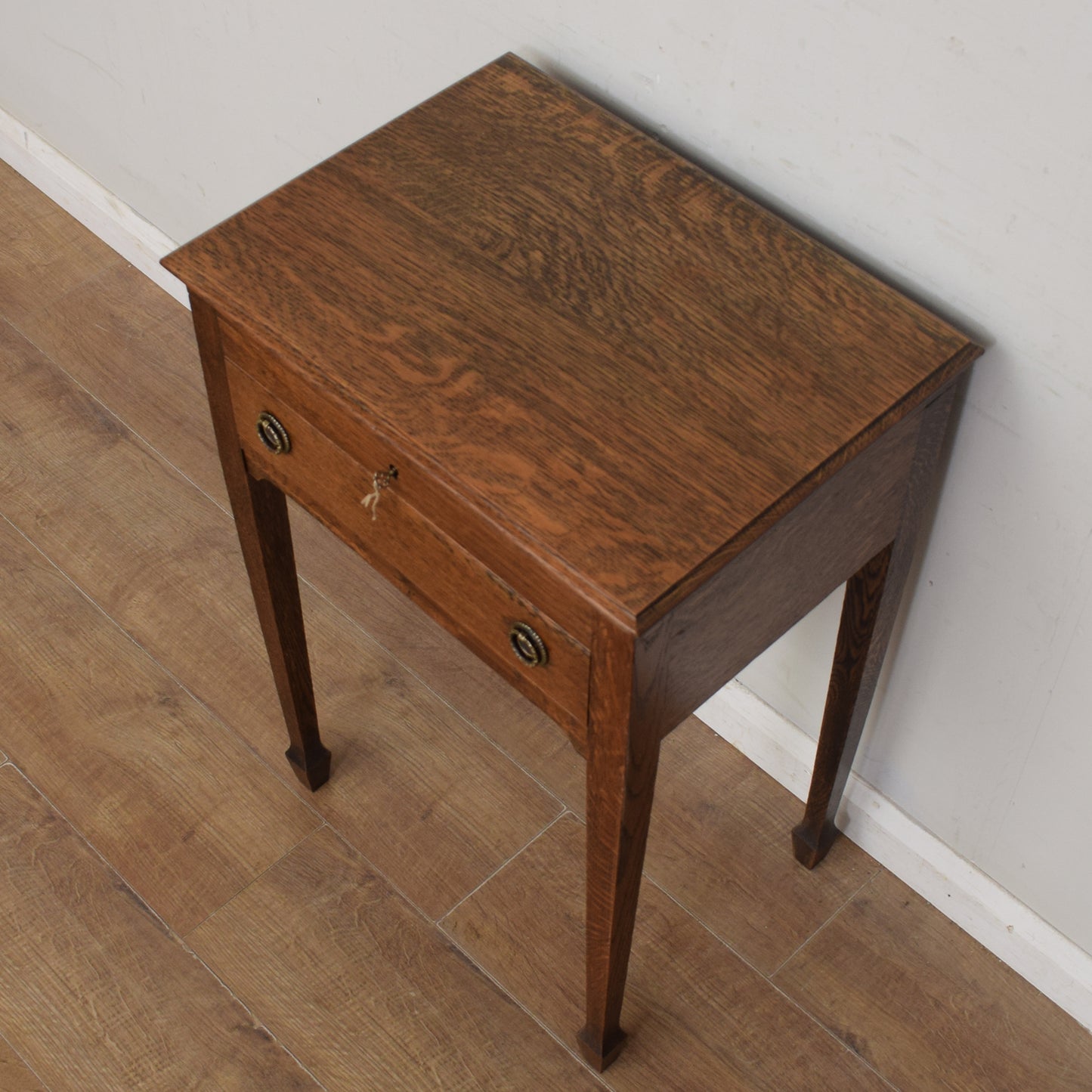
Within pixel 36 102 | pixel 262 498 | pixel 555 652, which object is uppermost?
pixel 555 652

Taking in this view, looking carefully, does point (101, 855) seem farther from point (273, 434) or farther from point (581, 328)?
point (581, 328)

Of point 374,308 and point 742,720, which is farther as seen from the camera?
point 742,720

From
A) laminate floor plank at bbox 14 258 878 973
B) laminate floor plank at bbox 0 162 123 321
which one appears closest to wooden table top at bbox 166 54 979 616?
laminate floor plank at bbox 14 258 878 973

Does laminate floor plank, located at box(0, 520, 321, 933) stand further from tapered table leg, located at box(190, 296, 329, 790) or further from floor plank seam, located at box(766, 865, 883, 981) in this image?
floor plank seam, located at box(766, 865, 883, 981)

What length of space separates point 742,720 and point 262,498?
652 millimetres

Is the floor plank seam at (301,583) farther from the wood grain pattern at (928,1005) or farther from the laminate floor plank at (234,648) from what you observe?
the wood grain pattern at (928,1005)

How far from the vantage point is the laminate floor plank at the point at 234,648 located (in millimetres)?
1629

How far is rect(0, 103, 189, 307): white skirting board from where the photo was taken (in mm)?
2199

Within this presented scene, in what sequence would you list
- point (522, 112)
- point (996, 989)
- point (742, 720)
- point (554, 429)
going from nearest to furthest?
point (554, 429), point (522, 112), point (996, 989), point (742, 720)

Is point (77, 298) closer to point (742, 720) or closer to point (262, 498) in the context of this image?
point (262, 498)

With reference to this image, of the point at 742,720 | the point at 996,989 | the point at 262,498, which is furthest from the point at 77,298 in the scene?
the point at 996,989

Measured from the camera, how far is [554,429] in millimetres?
1017

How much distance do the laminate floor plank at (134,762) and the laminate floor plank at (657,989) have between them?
0.88 feet

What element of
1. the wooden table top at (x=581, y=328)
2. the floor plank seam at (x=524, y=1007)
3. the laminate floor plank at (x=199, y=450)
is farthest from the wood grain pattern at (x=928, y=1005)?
the wooden table top at (x=581, y=328)
